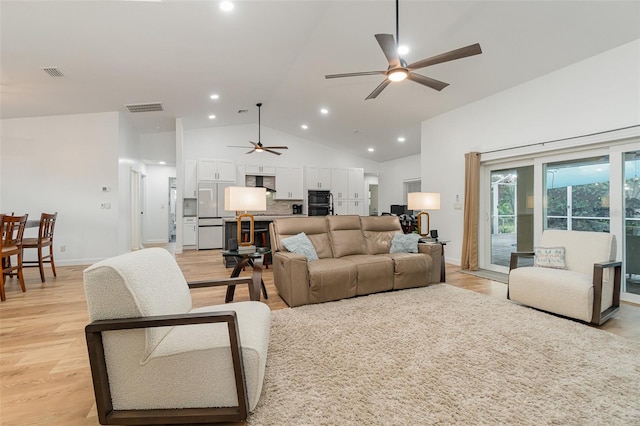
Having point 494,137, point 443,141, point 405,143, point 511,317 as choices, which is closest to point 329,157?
point 405,143

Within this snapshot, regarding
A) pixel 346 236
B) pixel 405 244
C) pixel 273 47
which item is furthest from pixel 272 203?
pixel 405 244

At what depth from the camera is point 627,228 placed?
3.44 metres

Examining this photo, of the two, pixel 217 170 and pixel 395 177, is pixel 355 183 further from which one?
pixel 217 170

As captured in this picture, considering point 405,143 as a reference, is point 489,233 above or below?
below

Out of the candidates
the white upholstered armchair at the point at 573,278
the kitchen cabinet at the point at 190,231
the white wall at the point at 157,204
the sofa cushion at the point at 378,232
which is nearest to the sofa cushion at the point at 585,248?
the white upholstered armchair at the point at 573,278

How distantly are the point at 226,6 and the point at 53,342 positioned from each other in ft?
11.6

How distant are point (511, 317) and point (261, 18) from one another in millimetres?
4219

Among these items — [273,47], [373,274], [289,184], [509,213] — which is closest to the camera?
[373,274]

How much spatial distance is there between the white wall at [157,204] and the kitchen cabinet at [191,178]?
1.84 metres

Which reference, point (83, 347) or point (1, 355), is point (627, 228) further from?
point (1, 355)

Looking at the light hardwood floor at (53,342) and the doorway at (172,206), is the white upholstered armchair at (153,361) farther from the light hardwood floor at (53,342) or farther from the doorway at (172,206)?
the doorway at (172,206)

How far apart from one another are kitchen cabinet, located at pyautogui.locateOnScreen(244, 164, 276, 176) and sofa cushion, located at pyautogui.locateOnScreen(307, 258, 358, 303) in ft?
18.6

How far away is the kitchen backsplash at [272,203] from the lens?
8656mm

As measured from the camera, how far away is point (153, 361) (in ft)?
4.61
